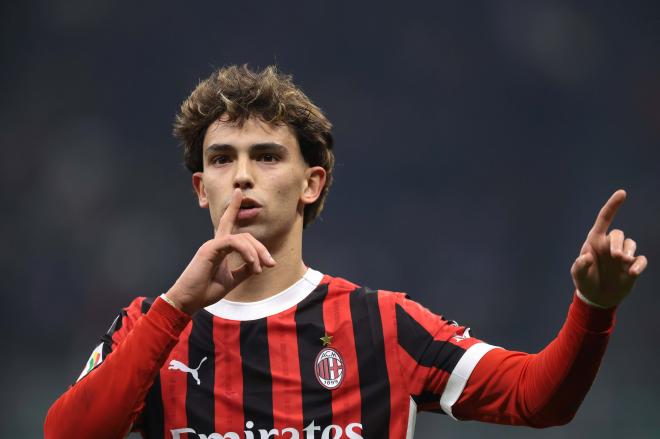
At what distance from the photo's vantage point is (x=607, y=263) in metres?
2.10

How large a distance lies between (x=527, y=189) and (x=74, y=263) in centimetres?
367

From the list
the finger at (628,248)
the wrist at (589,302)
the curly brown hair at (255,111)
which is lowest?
the wrist at (589,302)

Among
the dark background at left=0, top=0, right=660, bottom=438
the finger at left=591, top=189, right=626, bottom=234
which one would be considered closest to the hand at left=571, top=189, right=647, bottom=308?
the finger at left=591, top=189, right=626, bottom=234

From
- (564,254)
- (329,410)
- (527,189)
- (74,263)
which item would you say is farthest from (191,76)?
(329,410)

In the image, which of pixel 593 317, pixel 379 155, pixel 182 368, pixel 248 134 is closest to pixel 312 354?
pixel 182 368

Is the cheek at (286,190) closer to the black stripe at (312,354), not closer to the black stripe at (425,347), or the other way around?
the black stripe at (312,354)

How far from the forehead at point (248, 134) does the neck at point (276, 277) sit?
312mm

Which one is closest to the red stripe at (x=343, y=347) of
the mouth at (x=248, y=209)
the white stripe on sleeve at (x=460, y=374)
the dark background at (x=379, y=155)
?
the white stripe on sleeve at (x=460, y=374)

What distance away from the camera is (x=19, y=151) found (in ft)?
22.6

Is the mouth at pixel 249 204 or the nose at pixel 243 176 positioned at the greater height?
the nose at pixel 243 176

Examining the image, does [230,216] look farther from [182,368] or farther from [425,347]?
[425,347]

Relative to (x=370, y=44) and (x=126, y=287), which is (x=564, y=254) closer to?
(x=370, y=44)

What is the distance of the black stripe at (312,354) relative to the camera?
8.34 ft

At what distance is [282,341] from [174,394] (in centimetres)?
36
